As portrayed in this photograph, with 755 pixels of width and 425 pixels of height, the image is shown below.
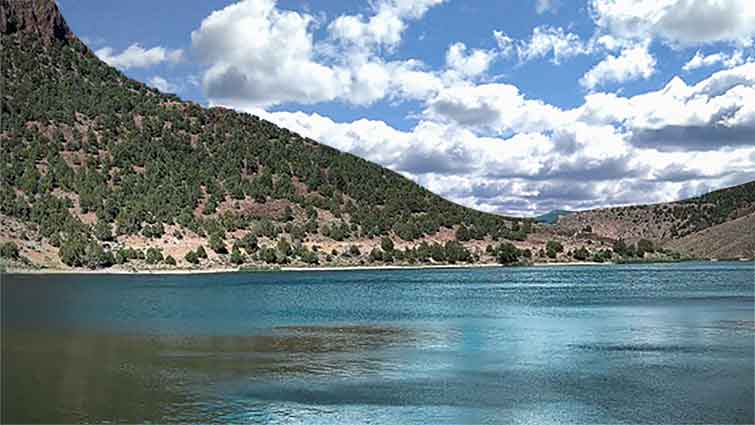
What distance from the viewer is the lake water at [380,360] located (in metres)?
25.2

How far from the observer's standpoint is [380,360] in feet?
114

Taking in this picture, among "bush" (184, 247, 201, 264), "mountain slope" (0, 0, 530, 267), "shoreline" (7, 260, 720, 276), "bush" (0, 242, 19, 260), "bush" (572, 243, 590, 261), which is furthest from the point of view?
"bush" (572, 243, 590, 261)

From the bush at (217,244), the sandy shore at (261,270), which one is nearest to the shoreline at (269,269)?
the sandy shore at (261,270)

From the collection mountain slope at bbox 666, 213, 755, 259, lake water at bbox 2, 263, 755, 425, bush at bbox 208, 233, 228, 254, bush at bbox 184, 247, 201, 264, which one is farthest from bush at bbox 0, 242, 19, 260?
mountain slope at bbox 666, 213, 755, 259

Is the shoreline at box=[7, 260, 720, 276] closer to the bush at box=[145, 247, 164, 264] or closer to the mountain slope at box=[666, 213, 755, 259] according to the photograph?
the bush at box=[145, 247, 164, 264]

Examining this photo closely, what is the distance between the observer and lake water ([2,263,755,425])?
25.2 meters

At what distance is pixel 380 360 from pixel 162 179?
116 m

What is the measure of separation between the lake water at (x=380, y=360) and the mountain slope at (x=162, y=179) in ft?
195

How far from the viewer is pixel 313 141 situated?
184 meters

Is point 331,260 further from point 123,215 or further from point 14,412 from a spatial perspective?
point 14,412

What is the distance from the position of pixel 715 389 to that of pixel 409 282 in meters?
70.5

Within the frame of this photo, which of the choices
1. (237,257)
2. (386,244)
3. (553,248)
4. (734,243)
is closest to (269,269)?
(237,257)

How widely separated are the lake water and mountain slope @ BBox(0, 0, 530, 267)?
195ft

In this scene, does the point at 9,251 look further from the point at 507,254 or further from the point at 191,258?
the point at 507,254
